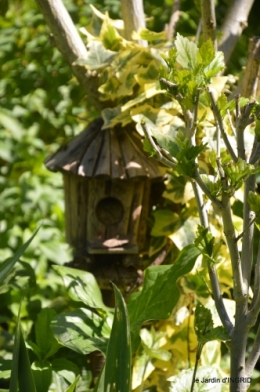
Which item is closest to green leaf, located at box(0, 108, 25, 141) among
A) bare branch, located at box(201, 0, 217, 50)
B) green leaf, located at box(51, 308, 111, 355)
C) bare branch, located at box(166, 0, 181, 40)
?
bare branch, located at box(166, 0, 181, 40)

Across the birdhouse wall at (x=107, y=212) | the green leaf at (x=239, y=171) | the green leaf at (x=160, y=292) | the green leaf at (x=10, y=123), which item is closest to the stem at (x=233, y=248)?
the green leaf at (x=239, y=171)

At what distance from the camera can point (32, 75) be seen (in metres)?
2.50

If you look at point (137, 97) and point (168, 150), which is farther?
point (137, 97)

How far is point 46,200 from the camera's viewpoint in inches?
111

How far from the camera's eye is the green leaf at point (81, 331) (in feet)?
4.27

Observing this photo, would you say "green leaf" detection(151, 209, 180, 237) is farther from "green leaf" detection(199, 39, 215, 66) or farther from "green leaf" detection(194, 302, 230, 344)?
"green leaf" detection(199, 39, 215, 66)

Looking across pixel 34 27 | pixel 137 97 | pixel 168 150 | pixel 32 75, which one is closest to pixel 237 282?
pixel 168 150

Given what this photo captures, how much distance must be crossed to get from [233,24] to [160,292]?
99cm

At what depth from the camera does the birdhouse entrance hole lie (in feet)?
5.50

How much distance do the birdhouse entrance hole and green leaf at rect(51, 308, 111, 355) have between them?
32cm

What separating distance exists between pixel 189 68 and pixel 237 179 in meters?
0.21

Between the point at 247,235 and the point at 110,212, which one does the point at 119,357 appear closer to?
the point at 247,235

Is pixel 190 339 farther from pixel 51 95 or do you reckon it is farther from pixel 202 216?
pixel 51 95

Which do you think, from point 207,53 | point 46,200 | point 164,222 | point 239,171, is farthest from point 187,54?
point 46,200
